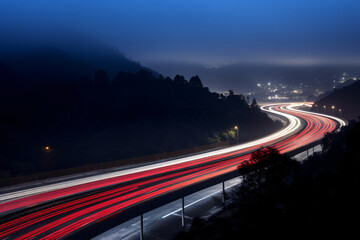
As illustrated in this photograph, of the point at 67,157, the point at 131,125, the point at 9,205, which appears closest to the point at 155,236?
the point at 9,205

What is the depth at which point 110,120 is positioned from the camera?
98.2 metres

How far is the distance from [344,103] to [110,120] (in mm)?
121709

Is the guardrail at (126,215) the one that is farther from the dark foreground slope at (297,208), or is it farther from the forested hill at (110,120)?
the forested hill at (110,120)

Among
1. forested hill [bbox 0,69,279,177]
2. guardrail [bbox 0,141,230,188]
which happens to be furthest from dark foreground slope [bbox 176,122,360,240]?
forested hill [bbox 0,69,279,177]

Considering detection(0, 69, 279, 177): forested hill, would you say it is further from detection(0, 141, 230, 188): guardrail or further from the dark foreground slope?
the dark foreground slope

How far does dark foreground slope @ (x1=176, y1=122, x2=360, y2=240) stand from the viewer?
16.9 meters

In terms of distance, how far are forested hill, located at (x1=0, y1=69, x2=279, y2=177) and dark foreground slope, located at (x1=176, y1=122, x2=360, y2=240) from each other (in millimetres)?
53645

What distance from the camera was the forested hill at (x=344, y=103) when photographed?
Result: 471 ft

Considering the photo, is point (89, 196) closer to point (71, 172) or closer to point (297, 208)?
point (71, 172)

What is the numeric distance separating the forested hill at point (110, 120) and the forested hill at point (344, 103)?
160ft

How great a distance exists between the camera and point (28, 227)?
2277 cm

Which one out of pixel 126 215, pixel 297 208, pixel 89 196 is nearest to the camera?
pixel 297 208

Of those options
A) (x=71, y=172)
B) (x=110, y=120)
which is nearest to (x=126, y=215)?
(x=71, y=172)

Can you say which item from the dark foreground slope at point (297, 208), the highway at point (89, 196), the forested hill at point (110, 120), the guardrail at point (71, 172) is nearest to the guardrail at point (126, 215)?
the highway at point (89, 196)
